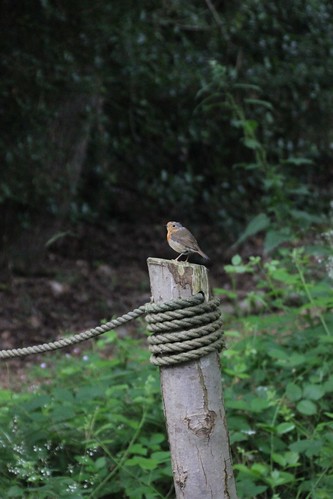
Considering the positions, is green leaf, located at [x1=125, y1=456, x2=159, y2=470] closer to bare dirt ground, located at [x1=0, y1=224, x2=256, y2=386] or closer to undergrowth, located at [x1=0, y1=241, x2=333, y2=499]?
undergrowth, located at [x1=0, y1=241, x2=333, y2=499]

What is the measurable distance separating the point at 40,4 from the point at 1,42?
0.46 metres

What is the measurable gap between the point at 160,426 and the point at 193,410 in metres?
1.39

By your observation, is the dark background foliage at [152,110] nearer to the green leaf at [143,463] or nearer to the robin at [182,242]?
the robin at [182,242]

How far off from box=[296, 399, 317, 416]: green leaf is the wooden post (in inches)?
45.4

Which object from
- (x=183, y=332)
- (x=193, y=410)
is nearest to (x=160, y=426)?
(x=193, y=410)

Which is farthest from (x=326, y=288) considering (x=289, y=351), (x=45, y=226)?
(x=45, y=226)

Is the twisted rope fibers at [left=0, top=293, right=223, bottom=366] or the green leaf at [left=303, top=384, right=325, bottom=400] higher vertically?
the twisted rope fibers at [left=0, top=293, right=223, bottom=366]

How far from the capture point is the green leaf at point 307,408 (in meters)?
4.09

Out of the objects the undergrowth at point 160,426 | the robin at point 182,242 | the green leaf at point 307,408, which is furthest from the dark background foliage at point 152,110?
the robin at point 182,242

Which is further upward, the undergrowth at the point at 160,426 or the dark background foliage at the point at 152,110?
the dark background foliage at the point at 152,110

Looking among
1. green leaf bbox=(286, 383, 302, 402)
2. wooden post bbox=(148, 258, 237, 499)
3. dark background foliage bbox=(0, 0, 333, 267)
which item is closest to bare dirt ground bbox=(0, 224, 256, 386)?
dark background foliage bbox=(0, 0, 333, 267)

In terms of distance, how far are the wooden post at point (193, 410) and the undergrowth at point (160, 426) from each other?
20.7 inches

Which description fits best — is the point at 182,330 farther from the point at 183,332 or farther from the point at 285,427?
the point at 285,427

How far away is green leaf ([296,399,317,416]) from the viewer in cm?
409
